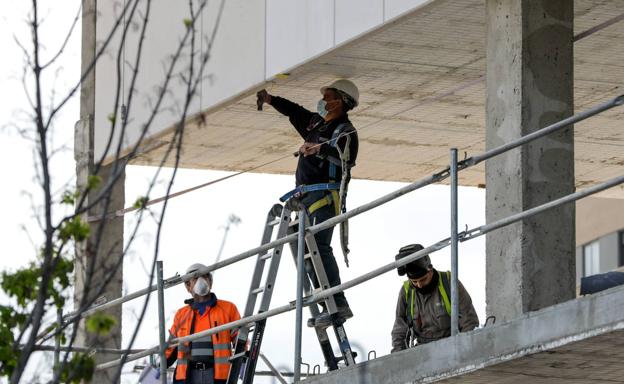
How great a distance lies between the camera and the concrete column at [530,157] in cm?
1270

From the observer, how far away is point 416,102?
17.3 meters

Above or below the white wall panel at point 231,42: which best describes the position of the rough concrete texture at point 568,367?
below

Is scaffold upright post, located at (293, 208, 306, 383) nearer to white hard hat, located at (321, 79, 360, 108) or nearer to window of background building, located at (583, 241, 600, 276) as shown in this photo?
white hard hat, located at (321, 79, 360, 108)

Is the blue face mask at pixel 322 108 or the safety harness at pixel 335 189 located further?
the blue face mask at pixel 322 108

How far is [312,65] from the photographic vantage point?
52.0ft

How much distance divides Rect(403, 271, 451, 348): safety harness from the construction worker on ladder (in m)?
0.49

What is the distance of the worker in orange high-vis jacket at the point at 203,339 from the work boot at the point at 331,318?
137 cm

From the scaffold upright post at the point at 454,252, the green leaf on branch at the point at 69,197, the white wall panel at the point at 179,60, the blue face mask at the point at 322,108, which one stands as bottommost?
the green leaf on branch at the point at 69,197

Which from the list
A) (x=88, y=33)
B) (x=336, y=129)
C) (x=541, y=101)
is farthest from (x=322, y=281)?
(x=88, y=33)

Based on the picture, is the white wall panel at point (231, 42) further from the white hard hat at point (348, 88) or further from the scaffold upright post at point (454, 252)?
the scaffold upright post at point (454, 252)

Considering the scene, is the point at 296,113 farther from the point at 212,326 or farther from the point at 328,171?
the point at 212,326

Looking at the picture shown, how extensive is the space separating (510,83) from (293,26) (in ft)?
11.1

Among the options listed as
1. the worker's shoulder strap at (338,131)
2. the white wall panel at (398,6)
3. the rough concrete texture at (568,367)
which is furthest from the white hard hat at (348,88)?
the rough concrete texture at (568,367)

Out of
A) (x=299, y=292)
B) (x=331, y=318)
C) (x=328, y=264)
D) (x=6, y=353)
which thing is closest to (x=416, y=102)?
(x=328, y=264)
